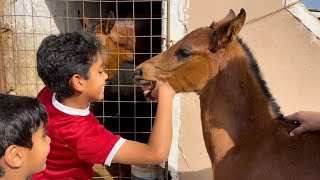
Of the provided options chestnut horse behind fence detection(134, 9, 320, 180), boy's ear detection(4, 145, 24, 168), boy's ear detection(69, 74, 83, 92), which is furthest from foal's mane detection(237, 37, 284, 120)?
boy's ear detection(4, 145, 24, 168)

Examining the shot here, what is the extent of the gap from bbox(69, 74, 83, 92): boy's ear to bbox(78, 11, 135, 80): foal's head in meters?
2.76

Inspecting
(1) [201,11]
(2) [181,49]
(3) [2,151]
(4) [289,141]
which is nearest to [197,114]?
(1) [201,11]

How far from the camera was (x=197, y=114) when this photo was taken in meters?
4.29

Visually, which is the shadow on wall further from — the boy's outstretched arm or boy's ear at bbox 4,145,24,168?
boy's ear at bbox 4,145,24,168

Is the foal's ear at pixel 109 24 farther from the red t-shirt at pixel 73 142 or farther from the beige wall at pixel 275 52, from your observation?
the red t-shirt at pixel 73 142

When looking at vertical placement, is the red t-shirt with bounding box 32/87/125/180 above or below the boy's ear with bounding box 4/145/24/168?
below

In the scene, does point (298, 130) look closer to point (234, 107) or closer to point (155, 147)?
point (234, 107)

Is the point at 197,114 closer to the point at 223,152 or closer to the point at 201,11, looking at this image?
the point at 201,11

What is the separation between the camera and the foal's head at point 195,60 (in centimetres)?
288

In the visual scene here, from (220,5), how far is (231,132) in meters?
1.74

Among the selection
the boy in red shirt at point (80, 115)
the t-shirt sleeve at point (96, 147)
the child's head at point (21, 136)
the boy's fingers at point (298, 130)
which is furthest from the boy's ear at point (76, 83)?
the boy's fingers at point (298, 130)

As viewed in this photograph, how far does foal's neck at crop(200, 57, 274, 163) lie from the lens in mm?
2783

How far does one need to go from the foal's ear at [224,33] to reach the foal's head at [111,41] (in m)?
2.28

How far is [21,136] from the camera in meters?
1.72
